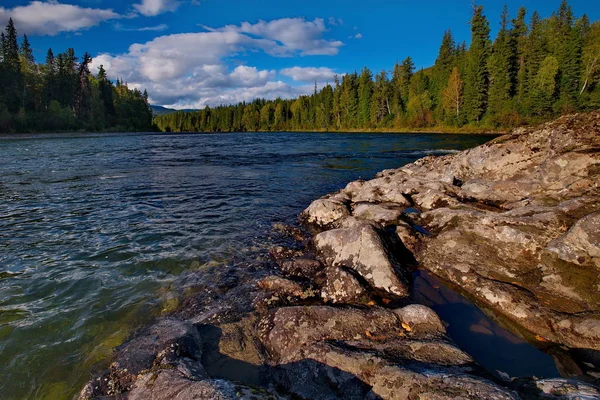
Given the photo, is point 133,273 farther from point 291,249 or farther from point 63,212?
point 63,212

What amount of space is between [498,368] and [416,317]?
1.08m

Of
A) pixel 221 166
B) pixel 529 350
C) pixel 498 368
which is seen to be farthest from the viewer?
pixel 221 166

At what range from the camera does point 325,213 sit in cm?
991

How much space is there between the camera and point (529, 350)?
13.3 feet

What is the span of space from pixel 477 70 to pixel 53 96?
10932cm

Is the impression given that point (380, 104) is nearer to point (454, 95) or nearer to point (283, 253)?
point (454, 95)

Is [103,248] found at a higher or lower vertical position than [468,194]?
lower

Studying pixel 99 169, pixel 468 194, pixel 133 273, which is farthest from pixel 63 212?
pixel 468 194

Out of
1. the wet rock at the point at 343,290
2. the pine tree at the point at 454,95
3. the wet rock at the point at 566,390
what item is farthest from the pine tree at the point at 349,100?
the wet rock at the point at 566,390

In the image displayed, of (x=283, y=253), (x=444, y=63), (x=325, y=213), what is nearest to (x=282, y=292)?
(x=283, y=253)

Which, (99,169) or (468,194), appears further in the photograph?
(99,169)

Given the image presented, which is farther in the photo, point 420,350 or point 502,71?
point 502,71

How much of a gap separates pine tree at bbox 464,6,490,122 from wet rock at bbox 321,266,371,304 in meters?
70.5

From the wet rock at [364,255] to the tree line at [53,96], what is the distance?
78.8 metres
